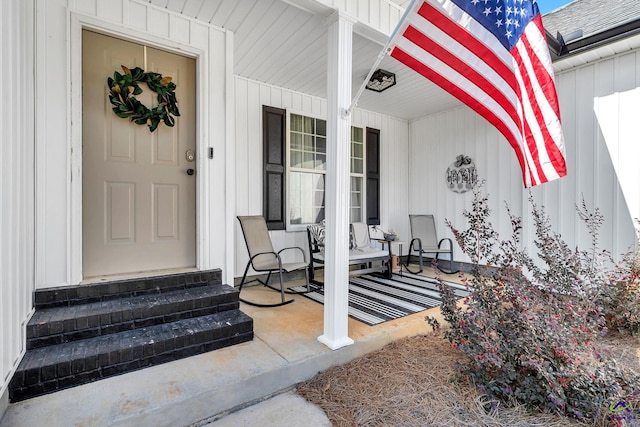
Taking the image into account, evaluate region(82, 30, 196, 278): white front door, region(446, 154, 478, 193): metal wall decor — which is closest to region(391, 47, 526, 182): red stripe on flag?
region(82, 30, 196, 278): white front door

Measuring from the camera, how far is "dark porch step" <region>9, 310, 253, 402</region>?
5.74 feet

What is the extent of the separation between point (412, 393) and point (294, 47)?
11.0 ft

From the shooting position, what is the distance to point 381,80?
398 cm

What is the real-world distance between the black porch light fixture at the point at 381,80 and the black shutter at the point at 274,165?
1321mm

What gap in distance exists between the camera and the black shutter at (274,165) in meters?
4.45

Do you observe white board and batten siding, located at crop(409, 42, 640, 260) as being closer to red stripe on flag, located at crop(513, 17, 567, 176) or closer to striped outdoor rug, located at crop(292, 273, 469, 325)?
striped outdoor rug, located at crop(292, 273, 469, 325)

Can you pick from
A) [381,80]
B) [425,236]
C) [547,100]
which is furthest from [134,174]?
[425,236]

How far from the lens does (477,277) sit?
217 cm

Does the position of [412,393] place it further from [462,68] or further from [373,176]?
[373,176]

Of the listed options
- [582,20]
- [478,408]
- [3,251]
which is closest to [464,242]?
[478,408]

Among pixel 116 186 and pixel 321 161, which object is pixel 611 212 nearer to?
pixel 321 161

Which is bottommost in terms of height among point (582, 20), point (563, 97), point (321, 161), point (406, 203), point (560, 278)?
point (560, 278)

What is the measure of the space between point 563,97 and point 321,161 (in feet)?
10.9

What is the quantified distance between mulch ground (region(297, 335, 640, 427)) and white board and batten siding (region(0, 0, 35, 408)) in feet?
5.46
